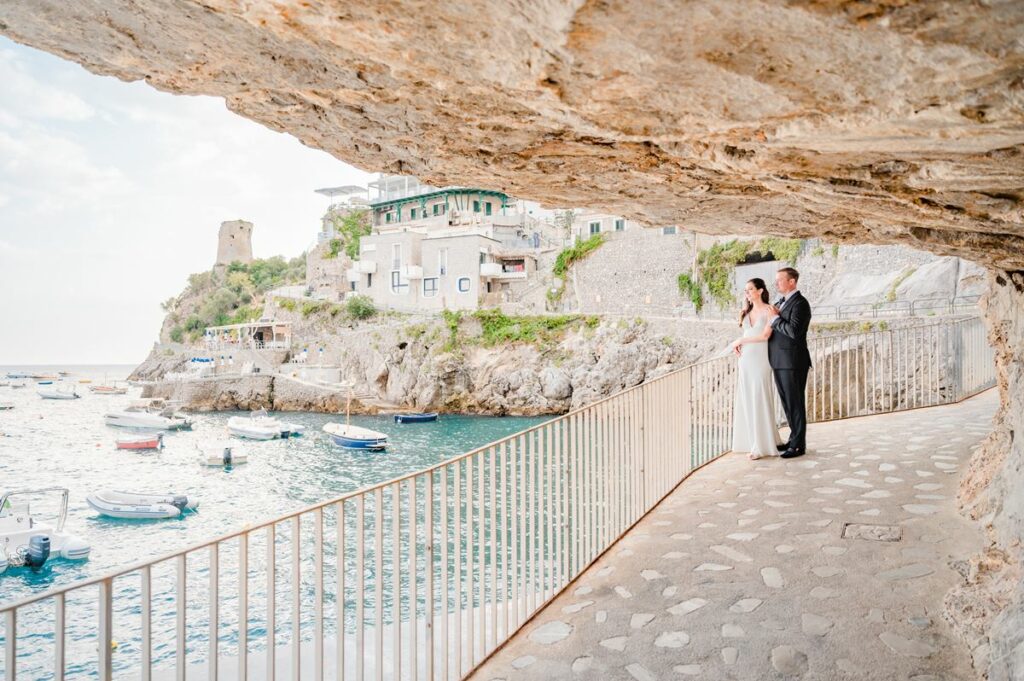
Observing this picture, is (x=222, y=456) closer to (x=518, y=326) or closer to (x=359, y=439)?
(x=359, y=439)

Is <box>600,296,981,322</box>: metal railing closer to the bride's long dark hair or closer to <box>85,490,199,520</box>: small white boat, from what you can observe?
the bride's long dark hair

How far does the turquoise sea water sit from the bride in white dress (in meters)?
10.7

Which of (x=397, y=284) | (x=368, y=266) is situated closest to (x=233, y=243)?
(x=368, y=266)

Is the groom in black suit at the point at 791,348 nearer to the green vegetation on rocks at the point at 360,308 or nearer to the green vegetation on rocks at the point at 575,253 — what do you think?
the green vegetation on rocks at the point at 575,253

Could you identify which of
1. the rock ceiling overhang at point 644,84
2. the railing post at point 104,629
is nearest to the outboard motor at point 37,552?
the rock ceiling overhang at point 644,84

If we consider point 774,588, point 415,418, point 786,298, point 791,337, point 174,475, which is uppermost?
point 786,298

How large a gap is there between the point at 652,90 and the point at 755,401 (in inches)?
236

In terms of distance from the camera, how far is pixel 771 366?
7.45 metres

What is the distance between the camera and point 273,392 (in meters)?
46.6

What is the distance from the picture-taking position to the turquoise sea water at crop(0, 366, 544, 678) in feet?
52.0

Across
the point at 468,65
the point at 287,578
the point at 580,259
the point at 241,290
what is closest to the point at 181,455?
the point at 287,578

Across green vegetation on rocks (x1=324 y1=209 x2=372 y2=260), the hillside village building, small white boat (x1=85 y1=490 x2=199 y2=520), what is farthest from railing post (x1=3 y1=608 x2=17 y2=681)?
green vegetation on rocks (x1=324 y1=209 x2=372 y2=260)

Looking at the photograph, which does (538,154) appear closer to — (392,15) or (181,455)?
(392,15)

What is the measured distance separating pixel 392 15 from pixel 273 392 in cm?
4797
